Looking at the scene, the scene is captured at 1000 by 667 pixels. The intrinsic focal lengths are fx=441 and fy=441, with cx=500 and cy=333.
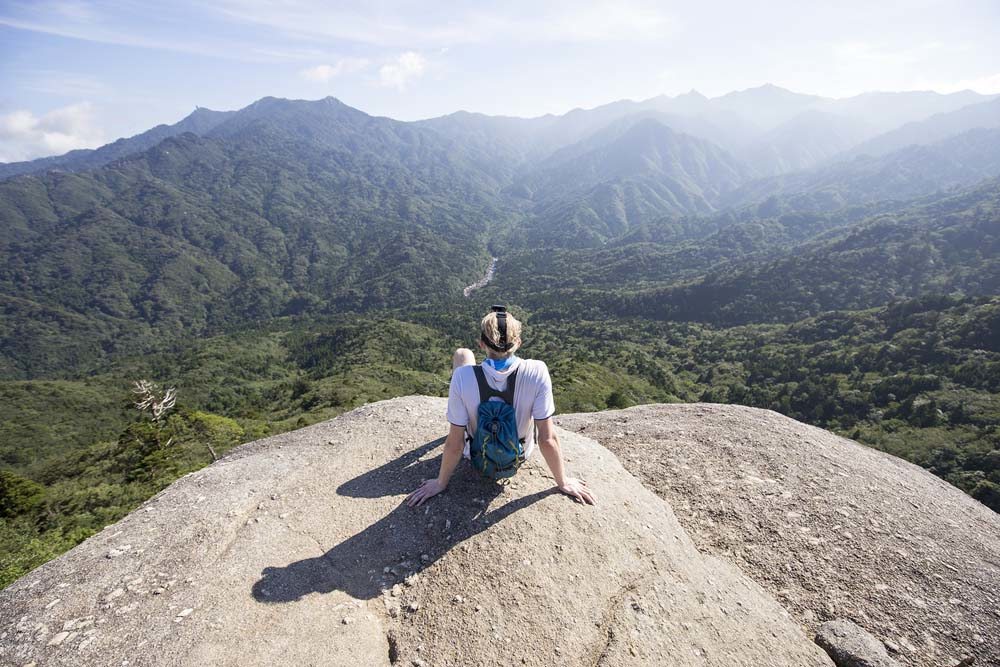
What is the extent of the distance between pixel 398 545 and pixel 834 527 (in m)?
8.26

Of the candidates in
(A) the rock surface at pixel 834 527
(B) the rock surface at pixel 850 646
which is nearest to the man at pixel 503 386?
(A) the rock surface at pixel 834 527

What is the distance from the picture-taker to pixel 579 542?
679 centimetres

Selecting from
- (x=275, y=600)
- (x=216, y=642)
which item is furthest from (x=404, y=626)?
(x=216, y=642)

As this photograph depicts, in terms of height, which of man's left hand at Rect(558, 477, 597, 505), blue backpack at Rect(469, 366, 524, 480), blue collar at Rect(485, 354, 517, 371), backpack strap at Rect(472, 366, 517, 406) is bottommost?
man's left hand at Rect(558, 477, 597, 505)

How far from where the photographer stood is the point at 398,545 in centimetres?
702

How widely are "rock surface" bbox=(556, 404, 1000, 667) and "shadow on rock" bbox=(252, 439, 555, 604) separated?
4088 mm

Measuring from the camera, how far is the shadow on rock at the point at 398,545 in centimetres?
636

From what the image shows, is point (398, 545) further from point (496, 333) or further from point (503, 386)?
point (496, 333)

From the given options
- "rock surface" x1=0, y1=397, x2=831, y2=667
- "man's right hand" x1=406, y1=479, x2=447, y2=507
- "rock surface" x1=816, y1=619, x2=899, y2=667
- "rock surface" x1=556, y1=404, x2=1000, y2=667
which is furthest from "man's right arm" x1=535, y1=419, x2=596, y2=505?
"rock surface" x1=816, y1=619, x2=899, y2=667

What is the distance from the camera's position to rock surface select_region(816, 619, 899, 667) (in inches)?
233

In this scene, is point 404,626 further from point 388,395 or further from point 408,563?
point 388,395

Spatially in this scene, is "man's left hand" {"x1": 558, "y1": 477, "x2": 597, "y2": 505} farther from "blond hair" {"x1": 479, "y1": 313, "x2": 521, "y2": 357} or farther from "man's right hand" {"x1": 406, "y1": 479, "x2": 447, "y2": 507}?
"blond hair" {"x1": 479, "y1": 313, "x2": 521, "y2": 357}

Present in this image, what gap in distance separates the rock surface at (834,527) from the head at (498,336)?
17.7ft

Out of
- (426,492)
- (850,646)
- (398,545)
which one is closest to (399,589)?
(398,545)
